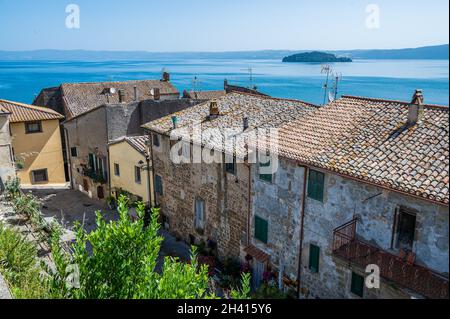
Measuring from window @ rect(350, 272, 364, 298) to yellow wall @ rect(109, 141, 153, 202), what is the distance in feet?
46.2

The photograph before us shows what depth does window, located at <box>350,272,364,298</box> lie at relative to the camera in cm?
1393

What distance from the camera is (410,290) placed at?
39.0 feet

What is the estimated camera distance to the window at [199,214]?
21516mm

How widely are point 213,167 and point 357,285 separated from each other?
851 cm

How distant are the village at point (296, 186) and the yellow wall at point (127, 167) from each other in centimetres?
7

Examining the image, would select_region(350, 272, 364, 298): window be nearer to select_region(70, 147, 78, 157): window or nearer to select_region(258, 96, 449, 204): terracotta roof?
select_region(258, 96, 449, 204): terracotta roof

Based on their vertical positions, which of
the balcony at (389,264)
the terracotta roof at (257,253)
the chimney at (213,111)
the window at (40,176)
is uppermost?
the chimney at (213,111)

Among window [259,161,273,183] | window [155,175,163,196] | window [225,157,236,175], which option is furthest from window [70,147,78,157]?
window [259,161,273,183]

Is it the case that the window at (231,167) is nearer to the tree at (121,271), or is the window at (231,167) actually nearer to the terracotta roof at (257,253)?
the terracotta roof at (257,253)

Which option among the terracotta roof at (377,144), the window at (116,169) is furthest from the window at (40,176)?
the terracotta roof at (377,144)

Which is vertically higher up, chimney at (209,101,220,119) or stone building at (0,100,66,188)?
chimney at (209,101,220,119)

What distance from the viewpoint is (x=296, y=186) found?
15.8 meters
